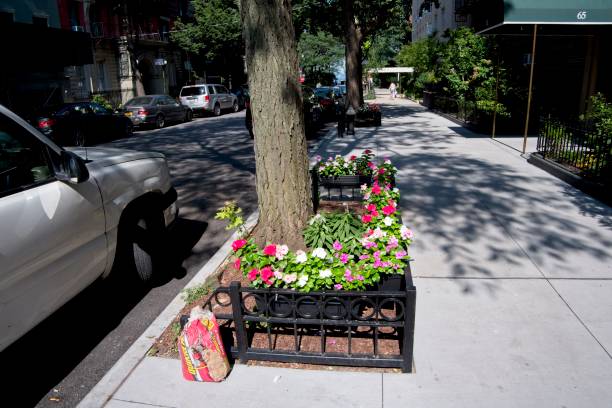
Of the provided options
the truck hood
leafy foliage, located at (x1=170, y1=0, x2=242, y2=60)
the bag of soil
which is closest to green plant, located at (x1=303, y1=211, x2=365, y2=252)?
the bag of soil

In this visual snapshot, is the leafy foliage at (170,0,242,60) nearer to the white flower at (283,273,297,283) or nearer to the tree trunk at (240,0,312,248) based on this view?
the tree trunk at (240,0,312,248)

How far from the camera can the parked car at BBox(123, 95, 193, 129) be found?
2041 cm

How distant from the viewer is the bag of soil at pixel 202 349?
3146 mm

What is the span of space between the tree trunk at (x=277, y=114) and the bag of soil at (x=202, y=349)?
1.46 metres

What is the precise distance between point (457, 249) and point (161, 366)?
3504 mm

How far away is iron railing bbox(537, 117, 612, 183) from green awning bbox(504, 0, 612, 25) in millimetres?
2572

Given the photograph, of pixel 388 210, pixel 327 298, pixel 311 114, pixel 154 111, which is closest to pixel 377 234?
pixel 388 210

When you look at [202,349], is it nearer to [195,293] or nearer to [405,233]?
[195,293]

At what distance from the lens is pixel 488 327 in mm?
3787

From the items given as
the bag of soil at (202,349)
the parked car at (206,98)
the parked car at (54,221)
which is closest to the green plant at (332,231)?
the bag of soil at (202,349)

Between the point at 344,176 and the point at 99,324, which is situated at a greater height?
the point at 344,176

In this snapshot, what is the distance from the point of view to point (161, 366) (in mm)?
3453

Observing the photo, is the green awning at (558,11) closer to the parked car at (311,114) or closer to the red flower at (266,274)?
the parked car at (311,114)

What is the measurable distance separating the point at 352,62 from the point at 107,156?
17437 millimetres
